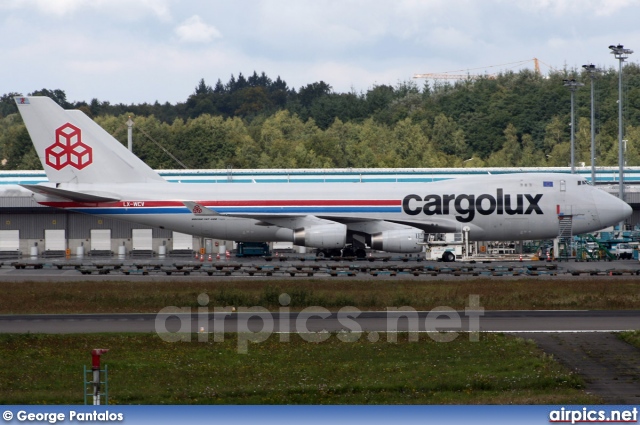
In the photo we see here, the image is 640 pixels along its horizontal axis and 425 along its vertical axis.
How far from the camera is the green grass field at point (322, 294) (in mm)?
40219

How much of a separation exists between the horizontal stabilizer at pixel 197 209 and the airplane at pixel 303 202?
0.07m

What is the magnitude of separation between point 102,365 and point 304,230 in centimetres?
3986

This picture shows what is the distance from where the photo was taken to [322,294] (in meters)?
42.2

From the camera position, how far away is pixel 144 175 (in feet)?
226

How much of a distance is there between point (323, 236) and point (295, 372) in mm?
39924

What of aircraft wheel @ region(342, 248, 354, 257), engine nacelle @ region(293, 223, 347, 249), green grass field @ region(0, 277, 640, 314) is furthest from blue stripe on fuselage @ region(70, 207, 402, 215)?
green grass field @ region(0, 277, 640, 314)

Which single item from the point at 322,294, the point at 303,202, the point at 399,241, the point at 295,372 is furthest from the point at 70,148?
the point at 295,372

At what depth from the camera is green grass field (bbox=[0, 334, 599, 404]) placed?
21500 millimetres

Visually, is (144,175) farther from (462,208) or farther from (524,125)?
(524,125)

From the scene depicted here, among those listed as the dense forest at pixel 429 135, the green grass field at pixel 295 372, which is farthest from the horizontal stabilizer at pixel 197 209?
the dense forest at pixel 429 135

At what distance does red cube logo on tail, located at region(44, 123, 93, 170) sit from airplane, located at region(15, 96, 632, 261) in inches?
2.7

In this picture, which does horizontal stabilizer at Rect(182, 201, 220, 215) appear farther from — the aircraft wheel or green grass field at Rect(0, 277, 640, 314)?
green grass field at Rect(0, 277, 640, 314)

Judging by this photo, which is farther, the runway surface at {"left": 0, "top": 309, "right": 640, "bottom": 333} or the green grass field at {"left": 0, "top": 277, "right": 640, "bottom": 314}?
the green grass field at {"left": 0, "top": 277, "right": 640, "bottom": 314}

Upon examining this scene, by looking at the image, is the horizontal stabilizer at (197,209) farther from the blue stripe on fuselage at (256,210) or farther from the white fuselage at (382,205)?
the blue stripe on fuselage at (256,210)
